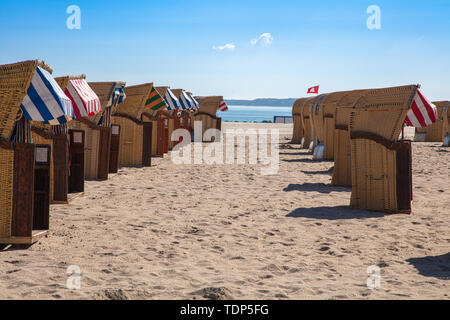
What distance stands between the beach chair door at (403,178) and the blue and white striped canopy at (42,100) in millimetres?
4811

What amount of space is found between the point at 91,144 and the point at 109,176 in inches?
43.0

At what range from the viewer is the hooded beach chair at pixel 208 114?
24.2m

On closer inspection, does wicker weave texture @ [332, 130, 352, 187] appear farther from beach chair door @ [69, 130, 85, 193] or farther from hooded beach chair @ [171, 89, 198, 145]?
hooded beach chair @ [171, 89, 198, 145]

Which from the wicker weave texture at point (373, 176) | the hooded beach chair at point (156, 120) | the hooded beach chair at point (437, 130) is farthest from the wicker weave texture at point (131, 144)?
the hooded beach chair at point (437, 130)

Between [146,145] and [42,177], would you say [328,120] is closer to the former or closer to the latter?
[146,145]

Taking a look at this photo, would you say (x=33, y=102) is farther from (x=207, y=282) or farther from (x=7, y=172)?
(x=207, y=282)

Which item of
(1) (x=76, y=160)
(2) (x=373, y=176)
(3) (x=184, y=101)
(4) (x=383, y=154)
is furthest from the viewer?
(3) (x=184, y=101)

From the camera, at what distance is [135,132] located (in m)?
13.4

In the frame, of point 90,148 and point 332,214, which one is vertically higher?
point 90,148

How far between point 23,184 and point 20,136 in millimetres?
565

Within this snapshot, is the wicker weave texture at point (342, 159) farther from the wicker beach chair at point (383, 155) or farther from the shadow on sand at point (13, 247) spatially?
the shadow on sand at point (13, 247)

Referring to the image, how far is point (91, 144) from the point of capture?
417 inches

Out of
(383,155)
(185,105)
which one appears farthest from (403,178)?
(185,105)
